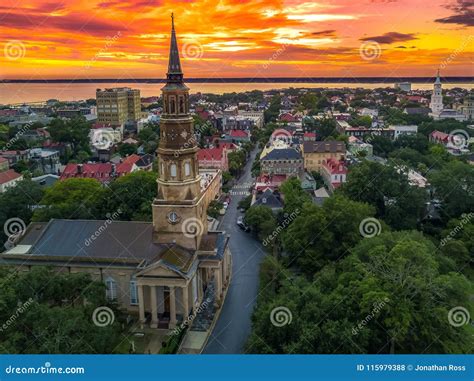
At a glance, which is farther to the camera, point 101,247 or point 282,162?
point 282,162

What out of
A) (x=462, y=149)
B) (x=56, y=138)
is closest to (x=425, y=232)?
(x=462, y=149)

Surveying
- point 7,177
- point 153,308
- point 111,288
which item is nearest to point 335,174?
point 153,308

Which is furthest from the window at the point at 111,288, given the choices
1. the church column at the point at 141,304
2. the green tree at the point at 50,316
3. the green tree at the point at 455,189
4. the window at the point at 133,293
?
the green tree at the point at 455,189

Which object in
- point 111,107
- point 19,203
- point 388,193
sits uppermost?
point 388,193

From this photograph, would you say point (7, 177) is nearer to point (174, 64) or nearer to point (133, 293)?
point (133, 293)

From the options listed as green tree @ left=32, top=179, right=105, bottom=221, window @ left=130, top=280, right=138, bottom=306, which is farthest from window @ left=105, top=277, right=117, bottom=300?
green tree @ left=32, top=179, right=105, bottom=221

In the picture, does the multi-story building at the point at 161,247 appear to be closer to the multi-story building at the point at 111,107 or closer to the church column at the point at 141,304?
the church column at the point at 141,304

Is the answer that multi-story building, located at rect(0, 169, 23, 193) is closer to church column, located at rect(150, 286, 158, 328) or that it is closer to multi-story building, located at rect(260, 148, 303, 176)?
multi-story building, located at rect(260, 148, 303, 176)
